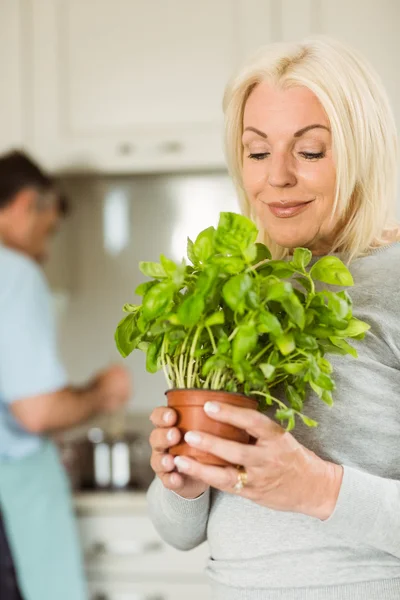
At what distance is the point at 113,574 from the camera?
7.25 ft

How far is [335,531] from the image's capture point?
0.81 meters

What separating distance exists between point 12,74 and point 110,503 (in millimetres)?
1302

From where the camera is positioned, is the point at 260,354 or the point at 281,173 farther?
the point at 281,173

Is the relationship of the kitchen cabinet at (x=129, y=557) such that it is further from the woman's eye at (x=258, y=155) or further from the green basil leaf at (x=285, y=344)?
the green basil leaf at (x=285, y=344)

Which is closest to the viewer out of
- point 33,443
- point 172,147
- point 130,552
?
point 33,443

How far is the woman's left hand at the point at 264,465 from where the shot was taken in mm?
725

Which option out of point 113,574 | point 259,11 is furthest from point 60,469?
point 259,11

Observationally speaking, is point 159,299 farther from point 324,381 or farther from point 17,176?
point 17,176

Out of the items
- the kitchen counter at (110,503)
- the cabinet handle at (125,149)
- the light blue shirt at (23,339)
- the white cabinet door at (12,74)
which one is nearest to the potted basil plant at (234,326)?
the light blue shirt at (23,339)

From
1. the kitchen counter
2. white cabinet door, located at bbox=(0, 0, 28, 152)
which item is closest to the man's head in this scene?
white cabinet door, located at bbox=(0, 0, 28, 152)

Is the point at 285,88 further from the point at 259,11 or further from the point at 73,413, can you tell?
the point at 259,11

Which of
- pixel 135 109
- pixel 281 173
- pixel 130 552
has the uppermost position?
pixel 135 109

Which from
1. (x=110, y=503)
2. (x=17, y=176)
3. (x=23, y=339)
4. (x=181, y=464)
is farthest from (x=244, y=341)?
(x=17, y=176)

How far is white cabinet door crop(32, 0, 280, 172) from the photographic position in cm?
238
